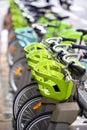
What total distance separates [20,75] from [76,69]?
3.19m

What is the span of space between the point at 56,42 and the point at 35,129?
124 cm

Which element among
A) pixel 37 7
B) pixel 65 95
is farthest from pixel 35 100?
pixel 37 7


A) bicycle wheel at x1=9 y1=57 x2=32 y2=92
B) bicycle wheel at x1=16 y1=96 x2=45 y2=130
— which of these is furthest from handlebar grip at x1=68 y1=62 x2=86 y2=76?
bicycle wheel at x1=9 y1=57 x2=32 y2=92

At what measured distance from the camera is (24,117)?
515cm

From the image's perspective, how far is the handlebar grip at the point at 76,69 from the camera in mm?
4293

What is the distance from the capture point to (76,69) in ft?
14.2

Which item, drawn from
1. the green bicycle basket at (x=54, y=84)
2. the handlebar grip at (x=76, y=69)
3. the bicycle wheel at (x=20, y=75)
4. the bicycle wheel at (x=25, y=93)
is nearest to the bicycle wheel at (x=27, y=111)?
the bicycle wheel at (x=25, y=93)

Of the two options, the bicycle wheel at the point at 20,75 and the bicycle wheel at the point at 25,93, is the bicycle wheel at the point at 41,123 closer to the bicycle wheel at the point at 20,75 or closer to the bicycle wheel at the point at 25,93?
the bicycle wheel at the point at 25,93

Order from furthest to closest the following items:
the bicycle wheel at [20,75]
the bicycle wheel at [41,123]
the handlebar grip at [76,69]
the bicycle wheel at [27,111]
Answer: the bicycle wheel at [20,75], the bicycle wheel at [27,111], the bicycle wheel at [41,123], the handlebar grip at [76,69]

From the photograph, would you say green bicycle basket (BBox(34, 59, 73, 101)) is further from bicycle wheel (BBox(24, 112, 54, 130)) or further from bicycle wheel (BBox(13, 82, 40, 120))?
bicycle wheel (BBox(13, 82, 40, 120))

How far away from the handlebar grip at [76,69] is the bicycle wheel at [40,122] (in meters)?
0.53

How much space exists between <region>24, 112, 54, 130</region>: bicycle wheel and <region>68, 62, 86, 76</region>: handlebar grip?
53cm

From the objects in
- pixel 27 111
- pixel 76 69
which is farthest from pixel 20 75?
pixel 76 69

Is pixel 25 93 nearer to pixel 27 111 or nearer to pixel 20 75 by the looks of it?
pixel 27 111
